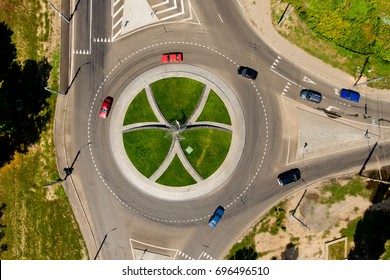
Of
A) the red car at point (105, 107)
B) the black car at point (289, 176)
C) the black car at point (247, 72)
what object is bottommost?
the black car at point (289, 176)

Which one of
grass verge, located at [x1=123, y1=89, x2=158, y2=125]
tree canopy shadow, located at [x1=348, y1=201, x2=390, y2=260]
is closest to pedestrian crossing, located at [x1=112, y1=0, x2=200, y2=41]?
grass verge, located at [x1=123, y1=89, x2=158, y2=125]

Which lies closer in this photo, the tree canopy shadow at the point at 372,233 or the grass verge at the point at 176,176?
the tree canopy shadow at the point at 372,233

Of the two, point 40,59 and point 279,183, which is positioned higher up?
point 40,59

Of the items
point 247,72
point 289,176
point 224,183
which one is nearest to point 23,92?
point 224,183

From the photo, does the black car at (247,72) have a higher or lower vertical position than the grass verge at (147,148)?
higher

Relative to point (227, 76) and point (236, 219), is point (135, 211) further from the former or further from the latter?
point (227, 76)

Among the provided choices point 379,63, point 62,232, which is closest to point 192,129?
point 62,232

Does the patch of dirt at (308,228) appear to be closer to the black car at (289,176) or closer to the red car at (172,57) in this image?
the black car at (289,176)

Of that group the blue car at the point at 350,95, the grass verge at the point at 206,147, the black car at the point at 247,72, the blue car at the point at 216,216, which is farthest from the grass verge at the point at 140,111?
the blue car at the point at 350,95
